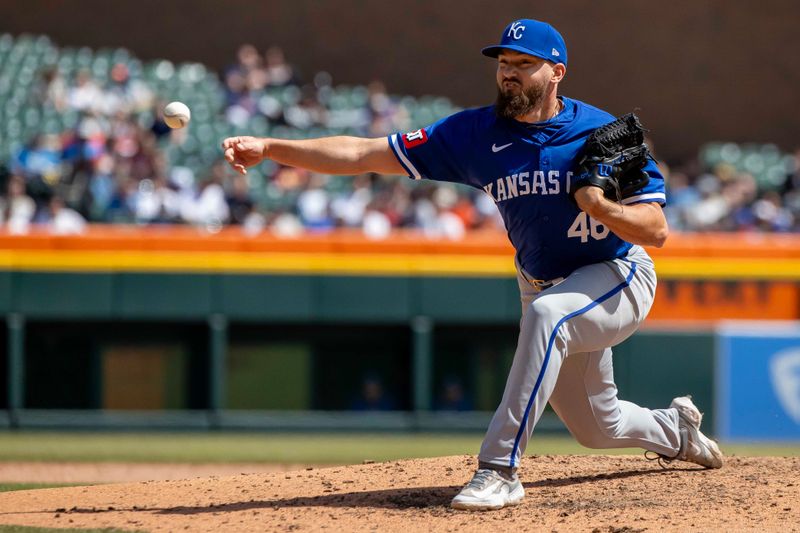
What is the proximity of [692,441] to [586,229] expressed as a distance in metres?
1.24

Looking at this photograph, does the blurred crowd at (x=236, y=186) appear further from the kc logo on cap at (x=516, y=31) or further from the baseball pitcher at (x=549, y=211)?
the kc logo on cap at (x=516, y=31)

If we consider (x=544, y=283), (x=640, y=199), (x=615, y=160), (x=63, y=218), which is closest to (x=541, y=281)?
(x=544, y=283)

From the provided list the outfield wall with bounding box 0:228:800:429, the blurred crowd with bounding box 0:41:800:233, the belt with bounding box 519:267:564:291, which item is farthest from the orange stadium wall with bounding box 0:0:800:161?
the belt with bounding box 519:267:564:291

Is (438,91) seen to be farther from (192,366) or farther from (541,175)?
(541,175)

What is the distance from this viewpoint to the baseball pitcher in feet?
15.0

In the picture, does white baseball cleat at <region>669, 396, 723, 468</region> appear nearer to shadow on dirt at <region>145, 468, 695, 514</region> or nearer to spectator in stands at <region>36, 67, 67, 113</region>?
shadow on dirt at <region>145, 468, 695, 514</region>

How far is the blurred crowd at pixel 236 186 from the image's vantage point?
1185 centimetres

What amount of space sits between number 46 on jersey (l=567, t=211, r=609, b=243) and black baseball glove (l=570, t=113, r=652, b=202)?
18 centimetres

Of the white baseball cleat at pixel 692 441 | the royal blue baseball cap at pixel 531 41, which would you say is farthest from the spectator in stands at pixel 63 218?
the royal blue baseball cap at pixel 531 41

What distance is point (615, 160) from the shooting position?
4.57 meters

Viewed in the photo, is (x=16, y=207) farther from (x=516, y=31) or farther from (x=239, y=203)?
(x=516, y=31)

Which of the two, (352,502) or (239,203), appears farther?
(239,203)

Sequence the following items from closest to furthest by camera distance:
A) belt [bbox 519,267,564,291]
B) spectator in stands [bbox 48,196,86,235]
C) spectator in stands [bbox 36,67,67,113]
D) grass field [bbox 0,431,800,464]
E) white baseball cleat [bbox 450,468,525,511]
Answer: white baseball cleat [bbox 450,468,525,511]
belt [bbox 519,267,564,291]
grass field [bbox 0,431,800,464]
spectator in stands [bbox 48,196,86,235]
spectator in stands [bbox 36,67,67,113]

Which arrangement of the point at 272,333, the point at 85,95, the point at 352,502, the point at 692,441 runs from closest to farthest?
the point at 352,502, the point at 692,441, the point at 272,333, the point at 85,95
